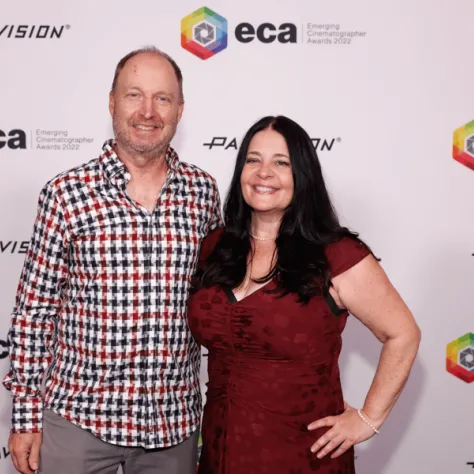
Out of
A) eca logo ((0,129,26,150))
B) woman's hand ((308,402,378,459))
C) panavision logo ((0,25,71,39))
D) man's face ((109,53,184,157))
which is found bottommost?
woman's hand ((308,402,378,459))

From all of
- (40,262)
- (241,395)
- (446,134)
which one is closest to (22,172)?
(40,262)

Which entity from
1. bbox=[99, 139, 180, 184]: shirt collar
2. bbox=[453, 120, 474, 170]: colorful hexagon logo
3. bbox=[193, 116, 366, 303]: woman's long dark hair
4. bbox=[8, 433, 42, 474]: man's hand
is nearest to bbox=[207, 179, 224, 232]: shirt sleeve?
bbox=[193, 116, 366, 303]: woman's long dark hair

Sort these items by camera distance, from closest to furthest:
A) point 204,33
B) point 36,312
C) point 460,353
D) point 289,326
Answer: point 289,326 → point 36,312 → point 204,33 → point 460,353

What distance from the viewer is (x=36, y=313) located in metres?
1.65

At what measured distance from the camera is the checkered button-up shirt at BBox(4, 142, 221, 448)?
1.62 m

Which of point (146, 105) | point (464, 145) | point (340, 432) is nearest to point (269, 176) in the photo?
point (146, 105)

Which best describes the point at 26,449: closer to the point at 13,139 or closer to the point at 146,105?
Answer: the point at 146,105

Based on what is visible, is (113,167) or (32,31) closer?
(113,167)

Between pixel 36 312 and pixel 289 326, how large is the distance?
68 centimetres

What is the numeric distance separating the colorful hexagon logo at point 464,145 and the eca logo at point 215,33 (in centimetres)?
77

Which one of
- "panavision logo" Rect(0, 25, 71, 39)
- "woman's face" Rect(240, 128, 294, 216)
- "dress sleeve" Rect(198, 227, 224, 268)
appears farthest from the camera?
"panavision logo" Rect(0, 25, 71, 39)

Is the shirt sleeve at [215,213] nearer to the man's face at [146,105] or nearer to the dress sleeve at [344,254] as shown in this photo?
the man's face at [146,105]

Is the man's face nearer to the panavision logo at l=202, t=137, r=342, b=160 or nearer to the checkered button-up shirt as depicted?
the checkered button-up shirt

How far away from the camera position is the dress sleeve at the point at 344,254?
158cm
